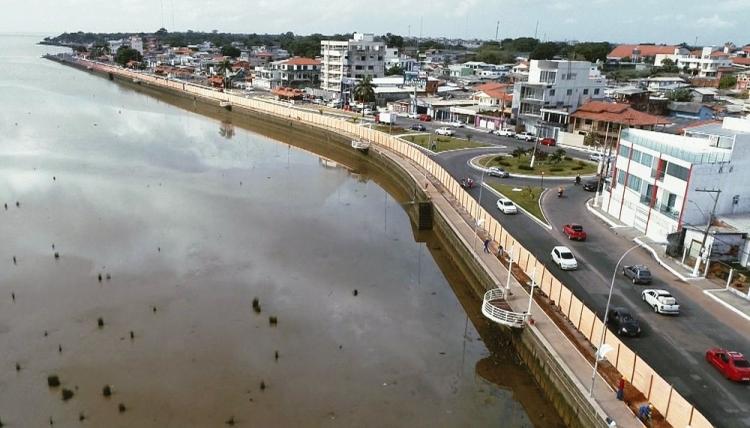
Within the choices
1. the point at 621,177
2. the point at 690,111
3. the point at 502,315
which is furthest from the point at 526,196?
the point at 690,111

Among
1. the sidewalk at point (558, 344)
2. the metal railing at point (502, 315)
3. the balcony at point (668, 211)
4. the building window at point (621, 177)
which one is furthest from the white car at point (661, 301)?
the building window at point (621, 177)

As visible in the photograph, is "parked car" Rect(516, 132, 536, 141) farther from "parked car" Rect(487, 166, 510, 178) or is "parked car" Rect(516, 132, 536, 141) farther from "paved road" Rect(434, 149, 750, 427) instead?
"paved road" Rect(434, 149, 750, 427)

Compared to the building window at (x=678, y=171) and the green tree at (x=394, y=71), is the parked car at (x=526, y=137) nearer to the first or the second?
the building window at (x=678, y=171)

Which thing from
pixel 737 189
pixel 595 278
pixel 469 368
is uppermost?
pixel 737 189

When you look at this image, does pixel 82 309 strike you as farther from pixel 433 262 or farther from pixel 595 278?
pixel 595 278

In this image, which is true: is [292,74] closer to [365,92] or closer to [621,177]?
[365,92]

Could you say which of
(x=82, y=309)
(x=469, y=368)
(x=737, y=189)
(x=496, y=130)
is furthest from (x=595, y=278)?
(x=496, y=130)

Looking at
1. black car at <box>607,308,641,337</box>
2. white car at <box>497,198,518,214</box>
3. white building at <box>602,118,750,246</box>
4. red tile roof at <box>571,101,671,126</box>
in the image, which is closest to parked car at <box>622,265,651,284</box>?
black car at <box>607,308,641,337</box>
